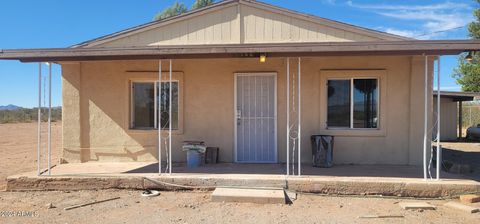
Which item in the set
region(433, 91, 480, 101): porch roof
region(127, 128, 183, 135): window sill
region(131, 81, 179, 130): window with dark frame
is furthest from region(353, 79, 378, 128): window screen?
region(433, 91, 480, 101): porch roof

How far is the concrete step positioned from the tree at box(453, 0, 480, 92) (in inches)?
705

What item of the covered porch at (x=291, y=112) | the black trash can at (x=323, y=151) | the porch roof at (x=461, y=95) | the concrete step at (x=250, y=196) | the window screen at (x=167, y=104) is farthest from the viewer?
the porch roof at (x=461, y=95)

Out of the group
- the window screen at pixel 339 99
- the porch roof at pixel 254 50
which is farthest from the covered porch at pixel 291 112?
the window screen at pixel 339 99

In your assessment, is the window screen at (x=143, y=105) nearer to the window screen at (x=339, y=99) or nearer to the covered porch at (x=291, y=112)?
the covered porch at (x=291, y=112)

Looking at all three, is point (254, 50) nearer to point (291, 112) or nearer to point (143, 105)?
point (291, 112)

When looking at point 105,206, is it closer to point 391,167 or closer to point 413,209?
point 413,209

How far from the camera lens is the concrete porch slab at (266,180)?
21.0 feet

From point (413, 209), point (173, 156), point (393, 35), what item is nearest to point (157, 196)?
point (173, 156)

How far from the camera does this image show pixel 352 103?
8539mm

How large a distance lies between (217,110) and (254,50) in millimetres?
2653

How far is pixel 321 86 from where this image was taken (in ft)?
27.8

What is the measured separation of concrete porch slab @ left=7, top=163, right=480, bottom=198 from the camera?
641 centimetres

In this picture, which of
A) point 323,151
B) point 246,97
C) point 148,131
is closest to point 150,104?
point 148,131

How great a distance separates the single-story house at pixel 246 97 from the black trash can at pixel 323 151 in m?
0.49
